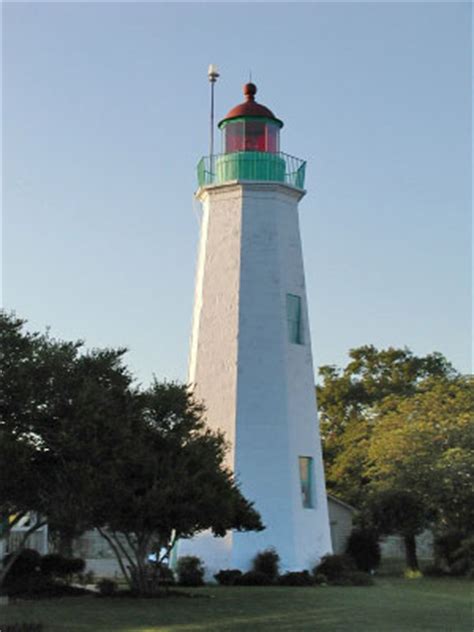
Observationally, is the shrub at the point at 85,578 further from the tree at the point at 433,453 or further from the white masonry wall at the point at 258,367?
the tree at the point at 433,453

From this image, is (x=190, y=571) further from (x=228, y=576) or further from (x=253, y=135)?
(x=253, y=135)

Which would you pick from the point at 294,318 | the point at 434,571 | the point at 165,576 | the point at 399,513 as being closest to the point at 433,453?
the point at 399,513

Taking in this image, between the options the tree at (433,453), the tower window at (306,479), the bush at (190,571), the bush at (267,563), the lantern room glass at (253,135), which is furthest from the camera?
the tree at (433,453)

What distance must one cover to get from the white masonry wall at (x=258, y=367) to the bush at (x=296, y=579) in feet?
3.15

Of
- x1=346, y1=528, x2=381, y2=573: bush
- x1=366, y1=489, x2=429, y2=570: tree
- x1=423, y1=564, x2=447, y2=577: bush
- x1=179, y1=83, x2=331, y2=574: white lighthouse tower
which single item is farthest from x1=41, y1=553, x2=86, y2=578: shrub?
x1=423, y1=564, x2=447, y2=577: bush

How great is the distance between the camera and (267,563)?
98.6 feet

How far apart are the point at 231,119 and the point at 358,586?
14.9 metres

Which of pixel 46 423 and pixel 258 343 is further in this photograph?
pixel 258 343

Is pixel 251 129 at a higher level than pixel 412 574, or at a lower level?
higher

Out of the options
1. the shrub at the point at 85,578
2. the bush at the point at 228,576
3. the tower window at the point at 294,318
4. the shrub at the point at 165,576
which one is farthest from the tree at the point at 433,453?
the shrub at the point at 85,578

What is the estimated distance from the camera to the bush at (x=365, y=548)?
3869 cm

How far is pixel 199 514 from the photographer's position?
900 inches

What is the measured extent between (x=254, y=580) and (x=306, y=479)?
13.2ft

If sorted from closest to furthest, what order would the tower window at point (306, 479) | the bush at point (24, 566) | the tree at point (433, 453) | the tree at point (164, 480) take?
the tree at point (164, 480) < the bush at point (24, 566) < the tower window at point (306, 479) < the tree at point (433, 453)
